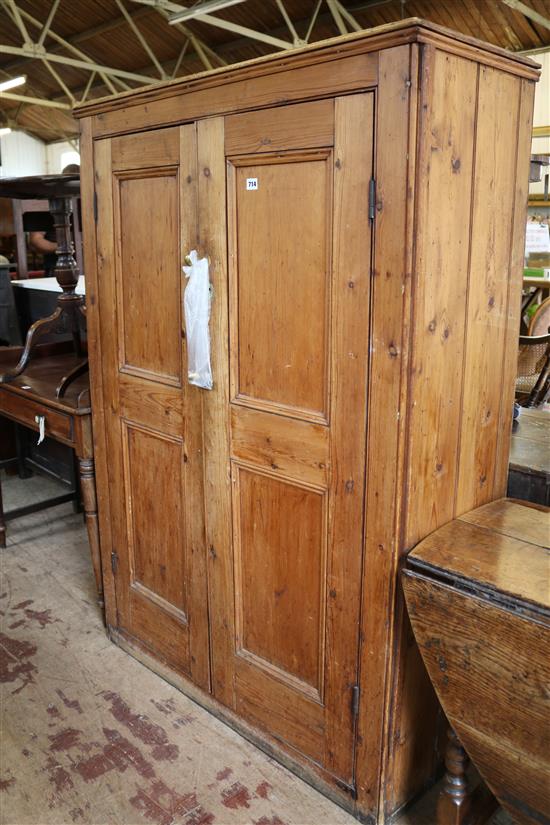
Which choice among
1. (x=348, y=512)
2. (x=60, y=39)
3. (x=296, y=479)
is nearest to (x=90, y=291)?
(x=296, y=479)

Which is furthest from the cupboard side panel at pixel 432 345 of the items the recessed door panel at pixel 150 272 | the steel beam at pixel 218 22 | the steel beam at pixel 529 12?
the steel beam at pixel 218 22

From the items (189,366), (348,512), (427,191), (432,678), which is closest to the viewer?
(427,191)

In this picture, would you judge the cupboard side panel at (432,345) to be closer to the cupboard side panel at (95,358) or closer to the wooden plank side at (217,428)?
the wooden plank side at (217,428)

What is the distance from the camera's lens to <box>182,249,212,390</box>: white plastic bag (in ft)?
6.47

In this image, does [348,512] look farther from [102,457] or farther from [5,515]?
[5,515]

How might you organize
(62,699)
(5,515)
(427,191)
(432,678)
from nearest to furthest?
(427,191), (432,678), (62,699), (5,515)

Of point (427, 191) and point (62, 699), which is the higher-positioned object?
point (427, 191)

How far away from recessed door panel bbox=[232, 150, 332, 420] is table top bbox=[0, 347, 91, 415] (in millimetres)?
910

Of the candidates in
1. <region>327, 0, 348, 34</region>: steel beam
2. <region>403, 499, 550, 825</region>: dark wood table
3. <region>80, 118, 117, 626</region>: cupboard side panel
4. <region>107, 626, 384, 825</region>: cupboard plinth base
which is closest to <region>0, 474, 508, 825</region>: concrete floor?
<region>107, 626, 384, 825</region>: cupboard plinth base

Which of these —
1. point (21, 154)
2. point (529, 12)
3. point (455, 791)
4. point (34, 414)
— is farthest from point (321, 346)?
point (21, 154)

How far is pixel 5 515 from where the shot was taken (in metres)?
3.54

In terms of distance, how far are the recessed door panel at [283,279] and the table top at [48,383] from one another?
0.91 m

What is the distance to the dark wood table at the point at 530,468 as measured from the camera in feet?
6.91

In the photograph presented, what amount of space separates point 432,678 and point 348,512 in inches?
16.4
